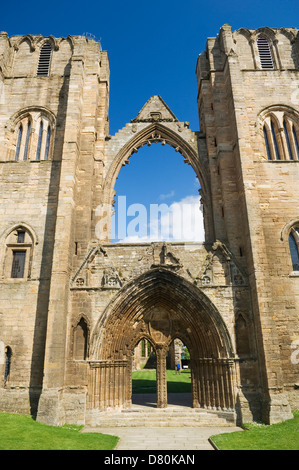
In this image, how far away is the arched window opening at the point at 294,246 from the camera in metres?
13.0

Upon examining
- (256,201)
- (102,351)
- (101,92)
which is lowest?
(102,351)

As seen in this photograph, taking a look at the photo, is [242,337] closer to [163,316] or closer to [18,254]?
[163,316]

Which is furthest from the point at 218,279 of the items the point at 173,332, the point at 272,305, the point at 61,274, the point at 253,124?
the point at 253,124

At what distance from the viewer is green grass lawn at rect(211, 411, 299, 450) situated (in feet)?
26.2

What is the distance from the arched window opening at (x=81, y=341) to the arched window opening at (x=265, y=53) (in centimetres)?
1536

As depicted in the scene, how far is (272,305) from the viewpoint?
11773 millimetres

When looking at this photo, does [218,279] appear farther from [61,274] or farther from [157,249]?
[61,274]

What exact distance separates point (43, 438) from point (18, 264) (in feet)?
22.4

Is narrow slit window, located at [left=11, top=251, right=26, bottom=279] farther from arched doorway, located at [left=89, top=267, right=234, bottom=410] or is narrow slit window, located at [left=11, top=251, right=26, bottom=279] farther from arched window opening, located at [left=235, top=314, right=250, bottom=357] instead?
arched window opening, located at [left=235, top=314, right=250, bottom=357]

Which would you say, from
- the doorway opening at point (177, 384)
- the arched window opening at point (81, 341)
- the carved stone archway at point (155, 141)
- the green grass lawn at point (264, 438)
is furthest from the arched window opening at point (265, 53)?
the green grass lawn at point (264, 438)

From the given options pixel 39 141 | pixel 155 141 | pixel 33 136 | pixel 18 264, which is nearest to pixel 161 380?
pixel 18 264

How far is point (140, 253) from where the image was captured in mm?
13359

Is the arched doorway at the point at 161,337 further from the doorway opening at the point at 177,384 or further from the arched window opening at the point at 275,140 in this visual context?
the arched window opening at the point at 275,140
